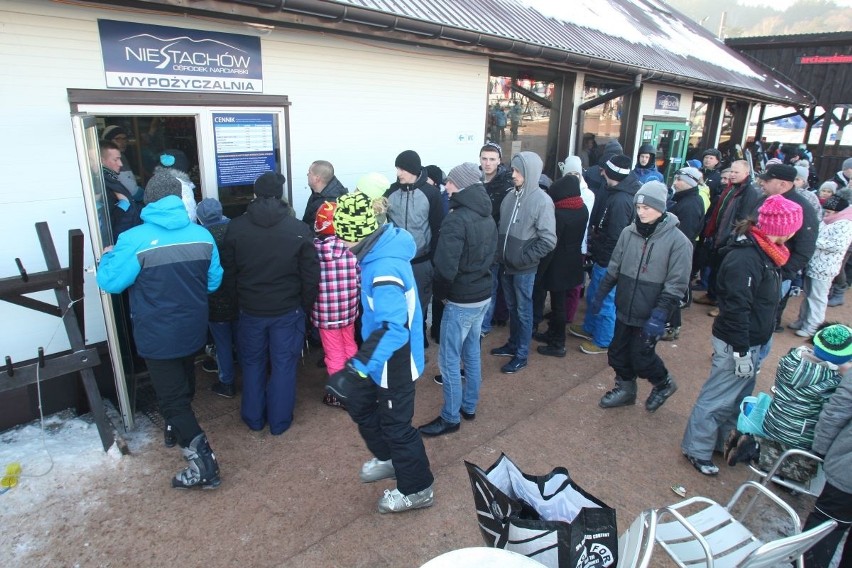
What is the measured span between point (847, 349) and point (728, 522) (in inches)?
43.5

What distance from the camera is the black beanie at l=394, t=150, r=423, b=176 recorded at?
14.4 ft

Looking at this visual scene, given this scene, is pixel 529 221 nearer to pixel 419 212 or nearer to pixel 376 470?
pixel 419 212

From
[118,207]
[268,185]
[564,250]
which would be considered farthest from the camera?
[564,250]

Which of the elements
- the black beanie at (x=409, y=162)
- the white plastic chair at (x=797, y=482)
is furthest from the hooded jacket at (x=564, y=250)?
the white plastic chair at (x=797, y=482)

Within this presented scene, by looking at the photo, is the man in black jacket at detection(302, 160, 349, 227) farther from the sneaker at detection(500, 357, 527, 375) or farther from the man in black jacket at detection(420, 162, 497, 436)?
the sneaker at detection(500, 357, 527, 375)

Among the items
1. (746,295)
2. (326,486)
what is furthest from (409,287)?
(746,295)

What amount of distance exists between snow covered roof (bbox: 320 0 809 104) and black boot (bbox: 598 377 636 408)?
3.59m

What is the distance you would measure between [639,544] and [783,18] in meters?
127

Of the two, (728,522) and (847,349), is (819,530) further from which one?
(847,349)

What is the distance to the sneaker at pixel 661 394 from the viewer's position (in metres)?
4.25

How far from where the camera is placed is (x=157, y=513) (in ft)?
10.00

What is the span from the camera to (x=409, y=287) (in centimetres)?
283

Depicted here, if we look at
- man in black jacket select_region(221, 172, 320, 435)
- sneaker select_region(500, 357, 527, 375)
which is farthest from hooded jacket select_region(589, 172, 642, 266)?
man in black jacket select_region(221, 172, 320, 435)

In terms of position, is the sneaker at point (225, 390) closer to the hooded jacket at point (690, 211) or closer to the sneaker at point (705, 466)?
the sneaker at point (705, 466)
